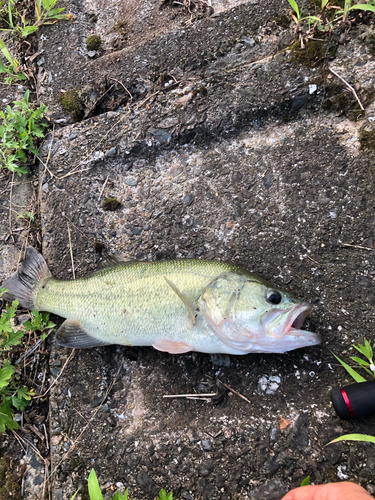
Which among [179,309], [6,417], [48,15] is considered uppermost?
[48,15]

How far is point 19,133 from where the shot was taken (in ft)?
13.1

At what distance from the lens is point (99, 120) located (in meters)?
3.99

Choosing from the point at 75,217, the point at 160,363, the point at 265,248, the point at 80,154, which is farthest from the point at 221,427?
the point at 80,154

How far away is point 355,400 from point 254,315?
0.96m

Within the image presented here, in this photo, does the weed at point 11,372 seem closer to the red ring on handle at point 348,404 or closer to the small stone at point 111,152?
the small stone at point 111,152

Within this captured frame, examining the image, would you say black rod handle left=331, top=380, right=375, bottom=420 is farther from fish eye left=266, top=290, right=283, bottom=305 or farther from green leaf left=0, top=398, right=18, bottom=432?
green leaf left=0, top=398, right=18, bottom=432

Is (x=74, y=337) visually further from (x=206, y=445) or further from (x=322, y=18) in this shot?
(x=322, y=18)

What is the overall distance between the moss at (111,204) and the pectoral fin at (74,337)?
4.46ft

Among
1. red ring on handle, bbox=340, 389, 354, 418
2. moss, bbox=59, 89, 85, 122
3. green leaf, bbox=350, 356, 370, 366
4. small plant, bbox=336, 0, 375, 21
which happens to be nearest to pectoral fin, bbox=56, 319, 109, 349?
red ring on handle, bbox=340, 389, 354, 418

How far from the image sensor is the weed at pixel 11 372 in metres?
2.92

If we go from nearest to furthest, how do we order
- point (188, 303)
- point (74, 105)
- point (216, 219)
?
point (188, 303) → point (216, 219) → point (74, 105)

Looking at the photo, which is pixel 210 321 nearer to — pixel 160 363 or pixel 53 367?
pixel 160 363

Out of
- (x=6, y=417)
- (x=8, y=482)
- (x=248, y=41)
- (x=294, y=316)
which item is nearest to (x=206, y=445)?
(x=294, y=316)

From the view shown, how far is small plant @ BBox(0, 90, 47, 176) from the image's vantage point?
3.92 meters
